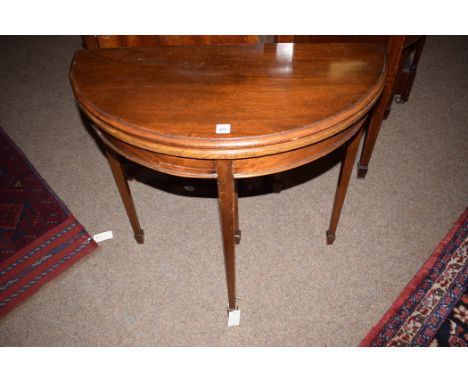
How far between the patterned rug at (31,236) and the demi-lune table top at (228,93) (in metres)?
0.99

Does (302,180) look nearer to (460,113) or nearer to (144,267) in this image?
(144,267)

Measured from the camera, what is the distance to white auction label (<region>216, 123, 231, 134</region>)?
84 centimetres

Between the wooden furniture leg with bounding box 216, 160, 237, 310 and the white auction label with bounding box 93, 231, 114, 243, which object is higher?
the wooden furniture leg with bounding box 216, 160, 237, 310

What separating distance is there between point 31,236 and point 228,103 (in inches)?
56.5

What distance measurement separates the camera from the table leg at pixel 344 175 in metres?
1.23

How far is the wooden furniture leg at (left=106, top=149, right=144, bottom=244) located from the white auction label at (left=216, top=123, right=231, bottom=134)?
579 mm

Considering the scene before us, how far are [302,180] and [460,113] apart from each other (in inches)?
52.1

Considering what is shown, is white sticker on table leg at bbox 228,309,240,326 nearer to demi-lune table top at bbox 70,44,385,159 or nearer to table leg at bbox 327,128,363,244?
table leg at bbox 327,128,363,244

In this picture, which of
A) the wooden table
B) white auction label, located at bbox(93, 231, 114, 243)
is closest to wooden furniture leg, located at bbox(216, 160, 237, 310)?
the wooden table

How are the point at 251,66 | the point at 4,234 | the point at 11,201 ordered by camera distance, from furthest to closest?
the point at 11,201
the point at 4,234
the point at 251,66

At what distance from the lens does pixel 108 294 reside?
154 centimetres

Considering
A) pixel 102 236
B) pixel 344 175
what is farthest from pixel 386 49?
pixel 102 236

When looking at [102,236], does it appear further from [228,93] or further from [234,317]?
[228,93]
